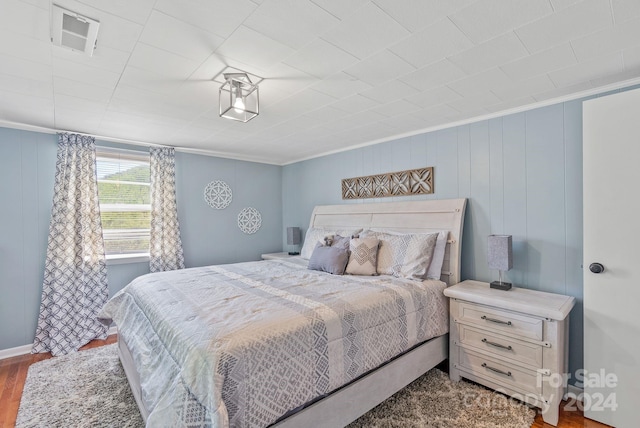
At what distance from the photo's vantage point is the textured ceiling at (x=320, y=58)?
1406 millimetres

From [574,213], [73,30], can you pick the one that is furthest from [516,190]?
[73,30]

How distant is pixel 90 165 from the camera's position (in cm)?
349

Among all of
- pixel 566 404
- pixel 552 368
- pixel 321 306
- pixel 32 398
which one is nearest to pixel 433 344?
pixel 552 368

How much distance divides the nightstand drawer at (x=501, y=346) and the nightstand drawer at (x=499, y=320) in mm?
57

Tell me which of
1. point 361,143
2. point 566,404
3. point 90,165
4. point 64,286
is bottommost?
point 566,404

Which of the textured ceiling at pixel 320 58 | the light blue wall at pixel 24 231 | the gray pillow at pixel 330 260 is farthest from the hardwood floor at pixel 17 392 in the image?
the textured ceiling at pixel 320 58

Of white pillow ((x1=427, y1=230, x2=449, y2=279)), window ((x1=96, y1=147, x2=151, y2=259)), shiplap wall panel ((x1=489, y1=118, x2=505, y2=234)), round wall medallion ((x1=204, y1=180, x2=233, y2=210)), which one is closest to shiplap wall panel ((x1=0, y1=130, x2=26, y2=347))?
window ((x1=96, y1=147, x2=151, y2=259))

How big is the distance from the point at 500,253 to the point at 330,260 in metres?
1.52

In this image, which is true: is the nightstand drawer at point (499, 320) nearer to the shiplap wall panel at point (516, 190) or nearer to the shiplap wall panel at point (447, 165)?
the shiplap wall panel at point (516, 190)

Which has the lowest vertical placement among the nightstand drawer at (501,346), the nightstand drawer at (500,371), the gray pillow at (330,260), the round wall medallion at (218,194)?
the nightstand drawer at (500,371)

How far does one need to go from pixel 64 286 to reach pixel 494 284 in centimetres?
433

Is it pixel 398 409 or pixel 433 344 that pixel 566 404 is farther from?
pixel 398 409

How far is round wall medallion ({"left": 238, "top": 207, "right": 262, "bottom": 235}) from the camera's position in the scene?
4.81 m

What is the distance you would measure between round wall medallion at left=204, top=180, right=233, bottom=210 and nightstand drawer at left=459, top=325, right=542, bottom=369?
3559mm
